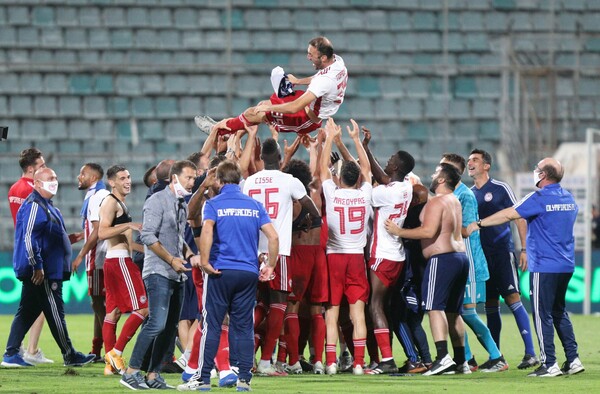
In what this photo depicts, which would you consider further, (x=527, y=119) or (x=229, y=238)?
(x=527, y=119)

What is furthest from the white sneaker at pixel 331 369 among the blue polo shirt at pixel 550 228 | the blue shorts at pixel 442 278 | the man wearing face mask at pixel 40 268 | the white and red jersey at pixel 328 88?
the man wearing face mask at pixel 40 268

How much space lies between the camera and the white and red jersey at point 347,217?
10578 mm

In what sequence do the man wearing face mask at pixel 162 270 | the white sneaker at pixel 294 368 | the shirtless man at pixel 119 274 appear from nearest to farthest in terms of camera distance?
the man wearing face mask at pixel 162 270 → the shirtless man at pixel 119 274 → the white sneaker at pixel 294 368

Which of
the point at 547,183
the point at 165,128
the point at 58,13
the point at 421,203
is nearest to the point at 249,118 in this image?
the point at 421,203

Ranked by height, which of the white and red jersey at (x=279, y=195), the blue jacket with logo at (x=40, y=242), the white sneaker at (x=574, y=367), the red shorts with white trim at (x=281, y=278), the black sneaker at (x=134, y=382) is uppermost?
the white and red jersey at (x=279, y=195)

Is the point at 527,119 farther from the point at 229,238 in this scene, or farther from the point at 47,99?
the point at 229,238

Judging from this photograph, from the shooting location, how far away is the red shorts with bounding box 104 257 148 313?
10344 mm

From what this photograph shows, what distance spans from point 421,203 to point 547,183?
1.27 metres

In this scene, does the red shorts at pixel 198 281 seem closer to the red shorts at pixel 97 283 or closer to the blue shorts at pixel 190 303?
the blue shorts at pixel 190 303

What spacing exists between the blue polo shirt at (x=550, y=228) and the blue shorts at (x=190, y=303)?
10.5 feet

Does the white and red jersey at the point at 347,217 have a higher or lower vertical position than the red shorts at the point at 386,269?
higher

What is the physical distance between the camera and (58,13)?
2303 centimetres

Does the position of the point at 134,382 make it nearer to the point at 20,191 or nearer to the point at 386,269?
the point at 386,269

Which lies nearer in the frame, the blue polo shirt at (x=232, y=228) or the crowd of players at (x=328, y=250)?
the blue polo shirt at (x=232, y=228)
